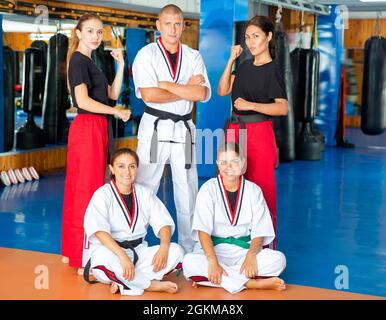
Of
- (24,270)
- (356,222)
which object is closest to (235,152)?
(24,270)

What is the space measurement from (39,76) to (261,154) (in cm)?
502

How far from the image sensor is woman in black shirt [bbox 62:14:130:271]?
14.3 ft

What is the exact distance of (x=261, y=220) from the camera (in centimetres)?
420

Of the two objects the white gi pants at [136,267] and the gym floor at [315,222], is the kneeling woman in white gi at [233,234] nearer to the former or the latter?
the white gi pants at [136,267]

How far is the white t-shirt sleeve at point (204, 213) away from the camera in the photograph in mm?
4152

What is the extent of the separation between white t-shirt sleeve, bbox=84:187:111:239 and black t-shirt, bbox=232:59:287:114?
101 centimetres

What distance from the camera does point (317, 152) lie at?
10438mm

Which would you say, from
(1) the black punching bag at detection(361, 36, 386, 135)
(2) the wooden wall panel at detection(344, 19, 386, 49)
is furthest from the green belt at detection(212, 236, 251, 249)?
(2) the wooden wall panel at detection(344, 19, 386, 49)

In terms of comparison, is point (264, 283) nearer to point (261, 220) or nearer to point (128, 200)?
point (261, 220)

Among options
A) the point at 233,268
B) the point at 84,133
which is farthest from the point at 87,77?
the point at 233,268

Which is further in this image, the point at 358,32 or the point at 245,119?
the point at 358,32

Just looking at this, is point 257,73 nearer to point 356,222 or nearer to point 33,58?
point 356,222

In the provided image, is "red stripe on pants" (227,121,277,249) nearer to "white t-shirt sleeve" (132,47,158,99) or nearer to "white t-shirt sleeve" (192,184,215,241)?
"white t-shirt sleeve" (192,184,215,241)

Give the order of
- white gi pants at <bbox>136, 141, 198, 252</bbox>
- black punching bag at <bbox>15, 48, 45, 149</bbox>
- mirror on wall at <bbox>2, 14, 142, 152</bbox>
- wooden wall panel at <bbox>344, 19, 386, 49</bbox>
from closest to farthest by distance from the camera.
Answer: white gi pants at <bbox>136, 141, 198, 252</bbox>
mirror on wall at <bbox>2, 14, 142, 152</bbox>
black punching bag at <bbox>15, 48, 45, 149</bbox>
wooden wall panel at <bbox>344, 19, 386, 49</bbox>
